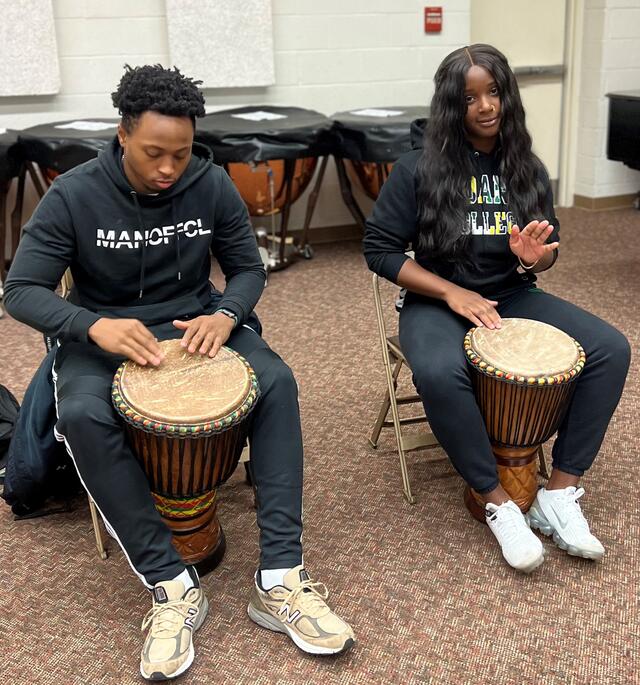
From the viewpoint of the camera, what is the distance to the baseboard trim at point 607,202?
17.7 ft

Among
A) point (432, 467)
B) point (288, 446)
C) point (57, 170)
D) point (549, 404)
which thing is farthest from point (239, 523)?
point (57, 170)

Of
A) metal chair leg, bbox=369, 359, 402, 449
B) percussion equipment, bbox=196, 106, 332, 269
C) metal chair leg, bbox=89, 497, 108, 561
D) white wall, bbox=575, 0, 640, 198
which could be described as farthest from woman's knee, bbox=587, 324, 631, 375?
white wall, bbox=575, 0, 640, 198

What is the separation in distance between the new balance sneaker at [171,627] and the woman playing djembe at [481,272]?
661 mm

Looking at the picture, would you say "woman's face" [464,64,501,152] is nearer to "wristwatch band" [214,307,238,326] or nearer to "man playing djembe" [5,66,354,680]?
"man playing djembe" [5,66,354,680]

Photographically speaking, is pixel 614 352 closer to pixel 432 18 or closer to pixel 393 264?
pixel 393 264

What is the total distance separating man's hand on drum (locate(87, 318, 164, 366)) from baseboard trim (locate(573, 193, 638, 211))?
14.4 ft

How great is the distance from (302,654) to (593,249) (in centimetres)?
344

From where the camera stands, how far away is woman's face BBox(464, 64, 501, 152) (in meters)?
1.95

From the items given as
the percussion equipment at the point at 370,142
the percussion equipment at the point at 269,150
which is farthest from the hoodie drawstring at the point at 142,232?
the percussion equipment at the point at 370,142

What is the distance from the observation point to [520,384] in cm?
178

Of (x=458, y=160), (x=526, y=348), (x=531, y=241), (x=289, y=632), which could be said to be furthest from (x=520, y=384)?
(x=289, y=632)

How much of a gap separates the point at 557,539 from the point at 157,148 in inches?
49.3

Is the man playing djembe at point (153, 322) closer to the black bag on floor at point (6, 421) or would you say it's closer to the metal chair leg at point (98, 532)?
the metal chair leg at point (98, 532)

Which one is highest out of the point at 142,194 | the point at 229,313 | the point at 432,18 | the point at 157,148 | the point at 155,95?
the point at 432,18
